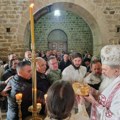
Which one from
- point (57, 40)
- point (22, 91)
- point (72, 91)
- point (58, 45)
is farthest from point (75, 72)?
point (58, 45)

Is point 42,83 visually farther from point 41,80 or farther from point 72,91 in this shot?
point 72,91

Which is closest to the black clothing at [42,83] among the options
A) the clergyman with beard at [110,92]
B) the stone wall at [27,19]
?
the clergyman with beard at [110,92]

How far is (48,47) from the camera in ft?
59.3

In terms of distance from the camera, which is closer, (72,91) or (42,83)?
(72,91)

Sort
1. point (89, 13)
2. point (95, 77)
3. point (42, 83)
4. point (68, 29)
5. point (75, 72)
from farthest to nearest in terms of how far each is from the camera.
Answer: point (68, 29) < point (89, 13) < point (75, 72) < point (95, 77) < point (42, 83)

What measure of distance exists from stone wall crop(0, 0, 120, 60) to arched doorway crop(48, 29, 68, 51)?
727 centimetres

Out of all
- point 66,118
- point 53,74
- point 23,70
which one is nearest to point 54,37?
point 53,74

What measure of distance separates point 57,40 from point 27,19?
25.5ft

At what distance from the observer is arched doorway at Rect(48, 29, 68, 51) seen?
58.9 feet

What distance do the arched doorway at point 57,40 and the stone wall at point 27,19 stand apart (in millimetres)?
7271

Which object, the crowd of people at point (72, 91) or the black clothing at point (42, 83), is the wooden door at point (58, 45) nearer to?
the crowd of people at point (72, 91)

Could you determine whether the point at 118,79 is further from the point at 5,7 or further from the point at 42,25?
the point at 42,25

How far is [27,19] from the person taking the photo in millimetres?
10305

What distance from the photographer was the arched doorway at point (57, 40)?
58.9ft
